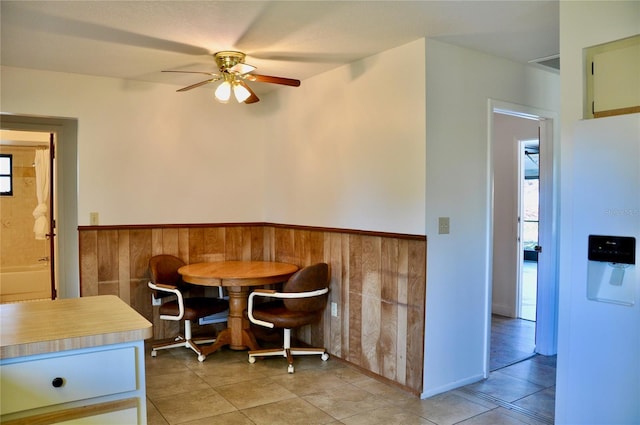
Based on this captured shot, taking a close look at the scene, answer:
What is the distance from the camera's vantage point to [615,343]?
88.4 inches

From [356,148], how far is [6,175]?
4.82m

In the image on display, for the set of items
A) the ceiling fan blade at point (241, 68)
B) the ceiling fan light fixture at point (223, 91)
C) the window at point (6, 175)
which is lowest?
the window at point (6, 175)

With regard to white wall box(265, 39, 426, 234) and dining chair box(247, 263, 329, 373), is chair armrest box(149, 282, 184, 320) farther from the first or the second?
white wall box(265, 39, 426, 234)

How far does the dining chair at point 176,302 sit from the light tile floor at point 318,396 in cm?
22

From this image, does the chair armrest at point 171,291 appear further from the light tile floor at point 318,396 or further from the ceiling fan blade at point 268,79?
the ceiling fan blade at point 268,79

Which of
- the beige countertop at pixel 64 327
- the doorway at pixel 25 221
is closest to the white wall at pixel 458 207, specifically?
the beige countertop at pixel 64 327

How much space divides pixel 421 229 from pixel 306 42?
152 cm

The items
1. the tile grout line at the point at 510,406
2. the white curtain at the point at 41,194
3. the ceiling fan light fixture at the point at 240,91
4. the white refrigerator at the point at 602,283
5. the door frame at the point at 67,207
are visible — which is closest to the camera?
the white refrigerator at the point at 602,283

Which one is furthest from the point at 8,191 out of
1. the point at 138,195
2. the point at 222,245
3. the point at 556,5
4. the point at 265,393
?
the point at 556,5

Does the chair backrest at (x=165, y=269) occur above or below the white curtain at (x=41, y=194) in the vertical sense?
below

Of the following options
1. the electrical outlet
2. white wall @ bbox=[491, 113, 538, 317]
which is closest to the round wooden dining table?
the electrical outlet

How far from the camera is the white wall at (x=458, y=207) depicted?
329 cm

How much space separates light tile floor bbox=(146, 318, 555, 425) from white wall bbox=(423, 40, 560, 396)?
0.79ft

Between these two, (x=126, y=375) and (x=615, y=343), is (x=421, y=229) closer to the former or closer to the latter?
(x=615, y=343)
